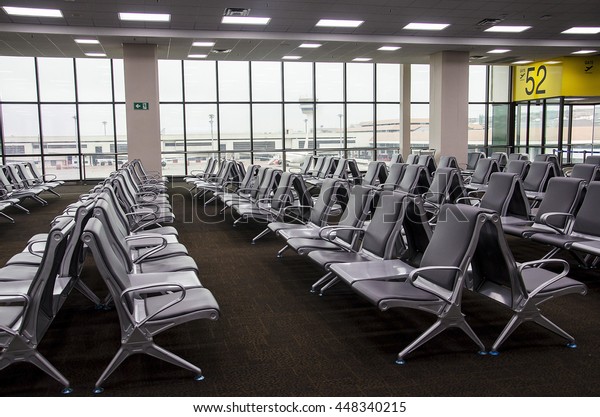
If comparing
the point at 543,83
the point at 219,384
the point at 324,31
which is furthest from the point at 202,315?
the point at 543,83

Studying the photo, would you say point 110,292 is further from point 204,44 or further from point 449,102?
point 449,102

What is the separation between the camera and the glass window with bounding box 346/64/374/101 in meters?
16.8

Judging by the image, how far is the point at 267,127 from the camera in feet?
53.9

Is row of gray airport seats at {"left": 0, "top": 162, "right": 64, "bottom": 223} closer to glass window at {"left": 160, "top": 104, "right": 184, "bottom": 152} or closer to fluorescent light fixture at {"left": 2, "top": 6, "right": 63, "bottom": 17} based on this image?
fluorescent light fixture at {"left": 2, "top": 6, "right": 63, "bottom": 17}

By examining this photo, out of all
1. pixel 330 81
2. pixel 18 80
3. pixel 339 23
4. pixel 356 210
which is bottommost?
pixel 356 210

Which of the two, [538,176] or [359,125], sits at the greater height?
[359,125]

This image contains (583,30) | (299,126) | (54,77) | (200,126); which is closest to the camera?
(583,30)

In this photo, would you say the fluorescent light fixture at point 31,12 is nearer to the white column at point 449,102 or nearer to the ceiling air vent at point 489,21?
the ceiling air vent at point 489,21

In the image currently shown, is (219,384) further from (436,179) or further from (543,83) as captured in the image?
(543,83)

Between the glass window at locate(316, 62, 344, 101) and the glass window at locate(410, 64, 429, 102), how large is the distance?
2.24m

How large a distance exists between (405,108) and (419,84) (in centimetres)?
111

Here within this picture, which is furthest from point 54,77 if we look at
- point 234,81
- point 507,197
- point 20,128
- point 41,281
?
point 41,281

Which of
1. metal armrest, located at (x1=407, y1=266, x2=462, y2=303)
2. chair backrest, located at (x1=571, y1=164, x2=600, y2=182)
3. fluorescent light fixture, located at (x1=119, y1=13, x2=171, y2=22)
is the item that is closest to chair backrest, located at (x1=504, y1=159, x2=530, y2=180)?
chair backrest, located at (x1=571, y1=164, x2=600, y2=182)

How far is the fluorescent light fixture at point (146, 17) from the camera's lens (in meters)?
9.86
